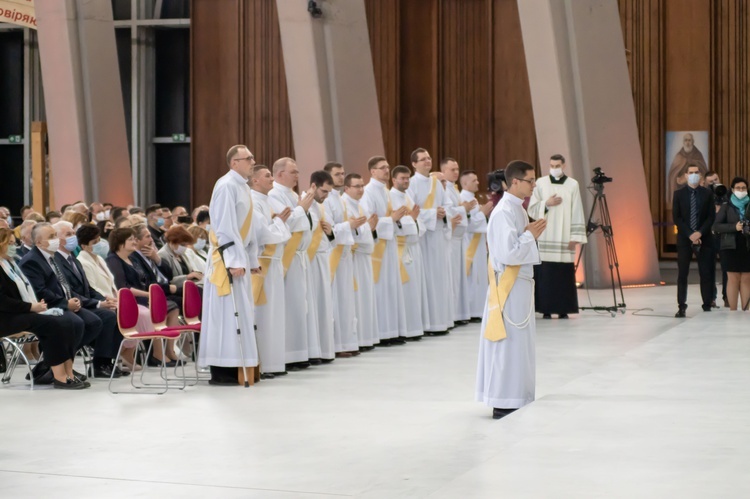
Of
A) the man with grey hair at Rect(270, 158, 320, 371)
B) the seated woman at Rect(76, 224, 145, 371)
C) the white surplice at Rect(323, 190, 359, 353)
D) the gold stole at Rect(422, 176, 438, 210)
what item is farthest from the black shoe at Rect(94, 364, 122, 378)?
the gold stole at Rect(422, 176, 438, 210)

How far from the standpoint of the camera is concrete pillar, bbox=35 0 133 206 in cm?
1945

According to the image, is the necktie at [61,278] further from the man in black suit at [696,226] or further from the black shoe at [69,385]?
the man in black suit at [696,226]

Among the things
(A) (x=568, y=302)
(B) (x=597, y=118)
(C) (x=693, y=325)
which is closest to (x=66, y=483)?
(C) (x=693, y=325)

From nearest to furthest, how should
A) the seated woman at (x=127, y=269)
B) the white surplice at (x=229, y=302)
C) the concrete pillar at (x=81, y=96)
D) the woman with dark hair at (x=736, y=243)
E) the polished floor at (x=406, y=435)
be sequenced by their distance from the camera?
1. the polished floor at (x=406, y=435)
2. the white surplice at (x=229, y=302)
3. the seated woman at (x=127, y=269)
4. the woman with dark hair at (x=736, y=243)
5. the concrete pillar at (x=81, y=96)

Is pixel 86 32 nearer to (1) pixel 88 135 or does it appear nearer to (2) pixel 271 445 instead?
(1) pixel 88 135

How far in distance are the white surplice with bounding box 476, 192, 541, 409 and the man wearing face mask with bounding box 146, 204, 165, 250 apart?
647 cm

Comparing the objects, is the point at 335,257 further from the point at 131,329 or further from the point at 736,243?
the point at 736,243

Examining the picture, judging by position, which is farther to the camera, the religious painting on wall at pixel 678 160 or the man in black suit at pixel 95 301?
the religious painting on wall at pixel 678 160

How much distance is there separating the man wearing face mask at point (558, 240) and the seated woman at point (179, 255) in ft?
14.2

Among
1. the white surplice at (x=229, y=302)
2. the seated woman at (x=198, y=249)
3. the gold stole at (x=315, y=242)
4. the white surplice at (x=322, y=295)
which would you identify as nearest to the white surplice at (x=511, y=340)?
the white surplice at (x=229, y=302)

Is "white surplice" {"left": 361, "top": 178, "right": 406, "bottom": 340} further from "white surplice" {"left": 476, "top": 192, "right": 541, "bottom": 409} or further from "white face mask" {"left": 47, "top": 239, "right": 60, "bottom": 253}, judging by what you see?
"white surplice" {"left": 476, "top": 192, "right": 541, "bottom": 409}

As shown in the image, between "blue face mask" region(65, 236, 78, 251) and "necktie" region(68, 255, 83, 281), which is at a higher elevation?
"blue face mask" region(65, 236, 78, 251)

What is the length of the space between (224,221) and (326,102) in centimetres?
935

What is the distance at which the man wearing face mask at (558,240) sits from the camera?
14.2 metres
